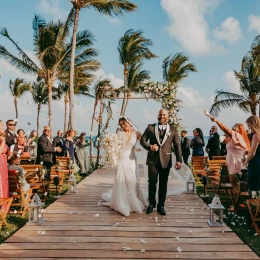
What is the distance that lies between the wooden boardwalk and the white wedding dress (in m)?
0.23

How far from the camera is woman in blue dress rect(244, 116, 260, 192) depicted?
537 cm

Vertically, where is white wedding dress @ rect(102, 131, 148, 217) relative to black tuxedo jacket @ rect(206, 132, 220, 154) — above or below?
below

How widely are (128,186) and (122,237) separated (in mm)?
1849

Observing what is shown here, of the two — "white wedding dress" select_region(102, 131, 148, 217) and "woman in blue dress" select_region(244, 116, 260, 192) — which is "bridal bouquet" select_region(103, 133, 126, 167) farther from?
"woman in blue dress" select_region(244, 116, 260, 192)

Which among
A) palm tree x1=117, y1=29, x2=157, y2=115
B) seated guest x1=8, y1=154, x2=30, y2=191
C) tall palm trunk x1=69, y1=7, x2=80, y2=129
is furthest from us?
palm tree x1=117, y1=29, x2=157, y2=115

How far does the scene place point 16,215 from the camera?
21.6 ft

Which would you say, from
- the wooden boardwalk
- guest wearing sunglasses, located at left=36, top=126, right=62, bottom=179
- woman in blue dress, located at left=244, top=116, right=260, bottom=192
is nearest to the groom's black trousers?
the wooden boardwalk

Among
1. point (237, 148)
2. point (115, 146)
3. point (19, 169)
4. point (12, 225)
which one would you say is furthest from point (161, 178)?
point (19, 169)

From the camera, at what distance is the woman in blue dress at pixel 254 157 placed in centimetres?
537

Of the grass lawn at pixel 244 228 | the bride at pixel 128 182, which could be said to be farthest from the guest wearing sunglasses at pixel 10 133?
the grass lawn at pixel 244 228

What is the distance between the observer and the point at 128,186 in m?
6.56

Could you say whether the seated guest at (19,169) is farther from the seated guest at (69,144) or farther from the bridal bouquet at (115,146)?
the seated guest at (69,144)

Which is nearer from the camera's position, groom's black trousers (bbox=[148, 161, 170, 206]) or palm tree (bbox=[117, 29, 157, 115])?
groom's black trousers (bbox=[148, 161, 170, 206])

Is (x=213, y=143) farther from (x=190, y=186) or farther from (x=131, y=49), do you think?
(x=131, y=49)
